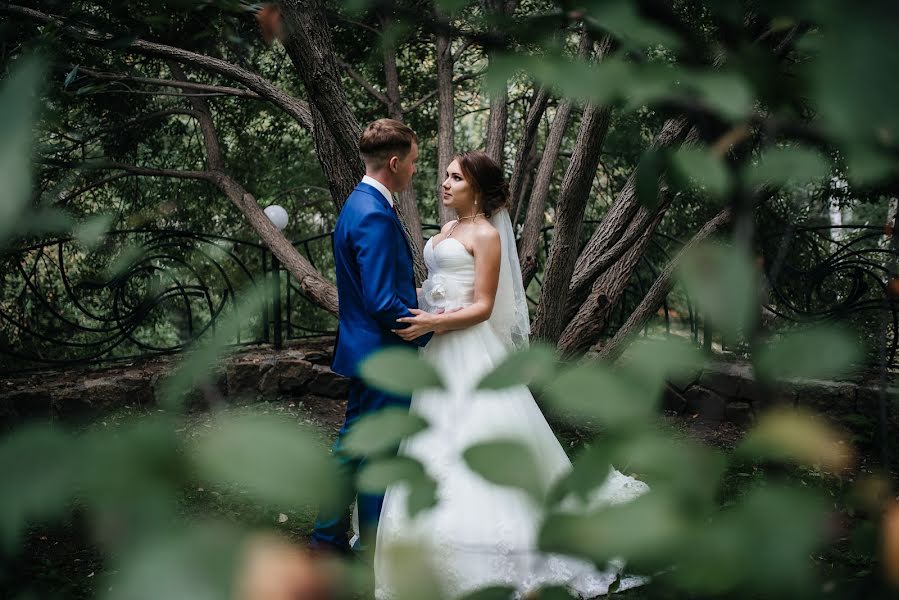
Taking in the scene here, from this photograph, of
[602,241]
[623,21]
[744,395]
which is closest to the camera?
[623,21]

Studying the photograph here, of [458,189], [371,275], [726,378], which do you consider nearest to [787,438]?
[371,275]

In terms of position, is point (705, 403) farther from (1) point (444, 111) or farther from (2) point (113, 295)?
(2) point (113, 295)

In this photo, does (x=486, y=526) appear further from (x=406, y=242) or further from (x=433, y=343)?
(x=406, y=242)

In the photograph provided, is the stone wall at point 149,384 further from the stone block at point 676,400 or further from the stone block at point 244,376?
the stone block at point 676,400

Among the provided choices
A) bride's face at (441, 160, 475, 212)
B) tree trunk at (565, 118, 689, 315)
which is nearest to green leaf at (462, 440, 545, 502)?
bride's face at (441, 160, 475, 212)

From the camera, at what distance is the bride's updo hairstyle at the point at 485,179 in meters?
3.41

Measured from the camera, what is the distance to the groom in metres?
2.87

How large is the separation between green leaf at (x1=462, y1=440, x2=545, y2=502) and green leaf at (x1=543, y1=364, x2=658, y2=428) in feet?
0.13

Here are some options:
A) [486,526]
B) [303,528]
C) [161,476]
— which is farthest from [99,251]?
[161,476]

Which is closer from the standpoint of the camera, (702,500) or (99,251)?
(702,500)

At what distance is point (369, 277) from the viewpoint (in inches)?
113

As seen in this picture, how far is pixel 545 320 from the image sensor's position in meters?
3.89

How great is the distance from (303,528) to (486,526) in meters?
1.19

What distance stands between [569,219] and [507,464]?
3232 millimetres
